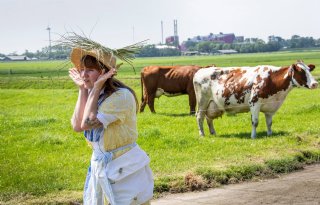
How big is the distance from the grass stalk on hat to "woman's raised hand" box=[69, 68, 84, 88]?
0.72 feet

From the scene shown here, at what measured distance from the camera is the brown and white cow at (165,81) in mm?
20219

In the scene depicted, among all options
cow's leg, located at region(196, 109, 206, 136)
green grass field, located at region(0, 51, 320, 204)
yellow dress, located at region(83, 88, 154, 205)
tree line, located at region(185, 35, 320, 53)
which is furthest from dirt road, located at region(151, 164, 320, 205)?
tree line, located at region(185, 35, 320, 53)

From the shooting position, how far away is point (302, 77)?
1265cm

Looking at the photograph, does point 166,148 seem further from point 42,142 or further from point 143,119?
point 143,119

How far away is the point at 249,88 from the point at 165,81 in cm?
778

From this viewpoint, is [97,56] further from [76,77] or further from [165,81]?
[165,81]

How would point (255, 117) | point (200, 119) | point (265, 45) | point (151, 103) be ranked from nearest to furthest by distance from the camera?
point (255, 117) → point (200, 119) → point (151, 103) → point (265, 45)

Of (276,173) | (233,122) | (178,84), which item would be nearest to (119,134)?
(276,173)

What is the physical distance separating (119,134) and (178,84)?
15532 mm

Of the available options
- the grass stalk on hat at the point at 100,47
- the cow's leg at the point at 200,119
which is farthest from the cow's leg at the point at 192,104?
the grass stalk on hat at the point at 100,47

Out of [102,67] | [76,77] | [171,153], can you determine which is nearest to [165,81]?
[171,153]

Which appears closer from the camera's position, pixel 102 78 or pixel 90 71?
pixel 102 78

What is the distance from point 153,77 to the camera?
20.7 meters

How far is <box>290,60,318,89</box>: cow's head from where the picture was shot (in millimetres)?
12617
